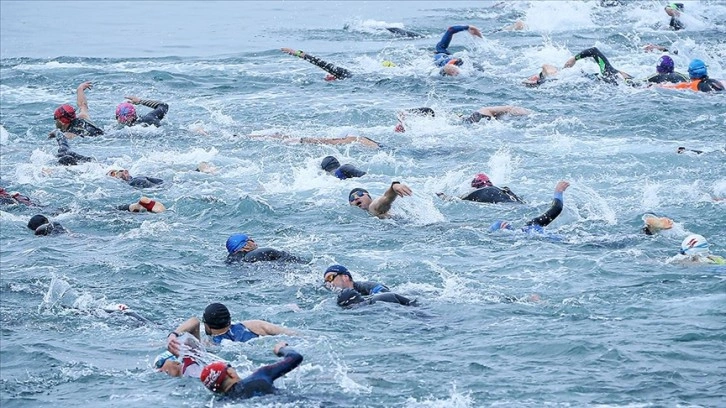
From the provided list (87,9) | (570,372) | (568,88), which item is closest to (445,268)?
(570,372)

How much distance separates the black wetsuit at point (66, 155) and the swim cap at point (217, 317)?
958 centimetres

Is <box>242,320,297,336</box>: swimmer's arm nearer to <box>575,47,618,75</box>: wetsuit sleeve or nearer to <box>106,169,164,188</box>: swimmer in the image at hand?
<box>106,169,164,188</box>: swimmer

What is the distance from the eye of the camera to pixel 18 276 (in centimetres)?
1461

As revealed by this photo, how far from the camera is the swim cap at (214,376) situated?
387 inches

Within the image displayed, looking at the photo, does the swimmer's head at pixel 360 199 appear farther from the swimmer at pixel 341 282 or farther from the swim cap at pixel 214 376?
the swim cap at pixel 214 376

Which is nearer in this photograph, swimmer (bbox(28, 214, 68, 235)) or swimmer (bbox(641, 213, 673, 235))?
swimmer (bbox(641, 213, 673, 235))

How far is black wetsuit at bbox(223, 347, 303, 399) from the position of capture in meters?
9.52

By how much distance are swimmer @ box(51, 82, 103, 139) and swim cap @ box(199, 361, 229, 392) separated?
13.5 metres

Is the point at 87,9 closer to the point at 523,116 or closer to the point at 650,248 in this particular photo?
the point at 523,116

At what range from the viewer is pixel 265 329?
1156 cm

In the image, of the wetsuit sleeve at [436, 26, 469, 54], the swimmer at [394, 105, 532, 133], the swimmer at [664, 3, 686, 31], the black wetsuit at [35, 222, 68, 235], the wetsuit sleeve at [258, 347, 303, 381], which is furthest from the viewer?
the swimmer at [664, 3, 686, 31]

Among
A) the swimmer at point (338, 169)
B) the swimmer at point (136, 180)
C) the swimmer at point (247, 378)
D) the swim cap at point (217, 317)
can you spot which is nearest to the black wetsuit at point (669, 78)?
the swimmer at point (338, 169)

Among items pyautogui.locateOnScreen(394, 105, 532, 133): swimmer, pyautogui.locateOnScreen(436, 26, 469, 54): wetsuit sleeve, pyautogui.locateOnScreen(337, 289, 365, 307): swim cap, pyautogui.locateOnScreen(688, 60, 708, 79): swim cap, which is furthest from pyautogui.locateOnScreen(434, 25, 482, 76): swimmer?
pyautogui.locateOnScreen(337, 289, 365, 307): swim cap

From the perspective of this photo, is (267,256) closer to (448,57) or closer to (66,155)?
(66,155)
